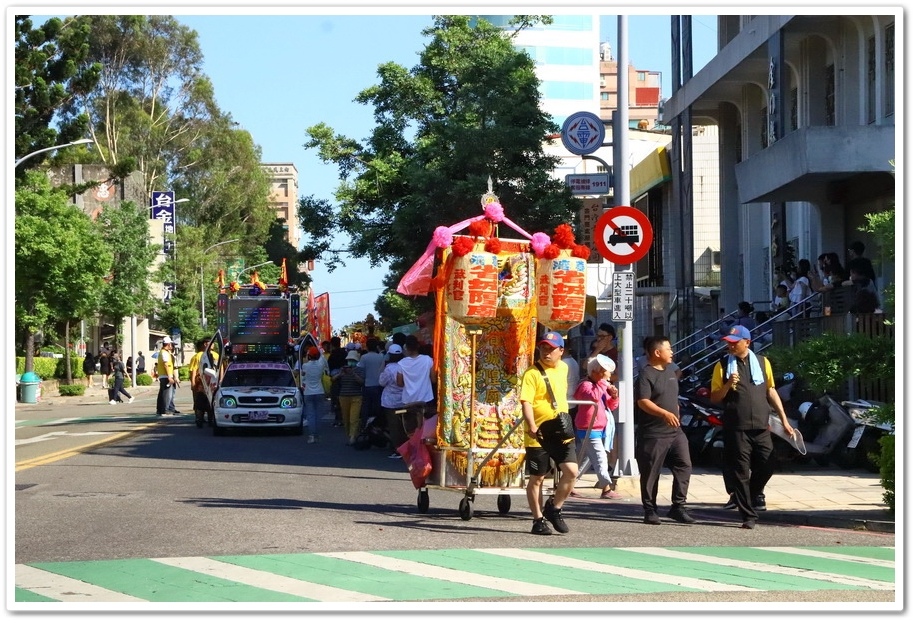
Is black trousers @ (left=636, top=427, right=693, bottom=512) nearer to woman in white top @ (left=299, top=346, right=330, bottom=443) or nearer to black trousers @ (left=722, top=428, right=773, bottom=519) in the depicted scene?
black trousers @ (left=722, top=428, right=773, bottom=519)

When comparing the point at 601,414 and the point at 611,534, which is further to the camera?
the point at 601,414

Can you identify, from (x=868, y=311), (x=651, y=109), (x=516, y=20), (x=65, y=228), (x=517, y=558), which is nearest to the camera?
(x=517, y=558)

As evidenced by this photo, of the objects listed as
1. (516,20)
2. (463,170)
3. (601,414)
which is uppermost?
(516,20)

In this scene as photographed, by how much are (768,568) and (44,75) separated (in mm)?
37717

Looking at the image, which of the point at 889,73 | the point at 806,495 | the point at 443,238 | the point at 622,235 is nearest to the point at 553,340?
the point at 443,238

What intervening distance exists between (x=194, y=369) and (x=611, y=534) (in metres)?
18.1

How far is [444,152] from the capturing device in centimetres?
2936

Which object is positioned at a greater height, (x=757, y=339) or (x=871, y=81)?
(x=871, y=81)

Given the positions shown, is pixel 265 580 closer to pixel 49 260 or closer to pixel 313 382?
pixel 313 382

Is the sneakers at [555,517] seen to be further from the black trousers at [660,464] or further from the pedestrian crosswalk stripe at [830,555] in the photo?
the pedestrian crosswalk stripe at [830,555]

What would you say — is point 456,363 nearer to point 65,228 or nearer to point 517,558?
point 517,558

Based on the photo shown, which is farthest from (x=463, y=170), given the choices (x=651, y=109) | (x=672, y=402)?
(x=651, y=109)

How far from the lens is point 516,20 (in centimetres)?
4200

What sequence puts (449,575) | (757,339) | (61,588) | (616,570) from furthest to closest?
(757,339), (616,570), (449,575), (61,588)
